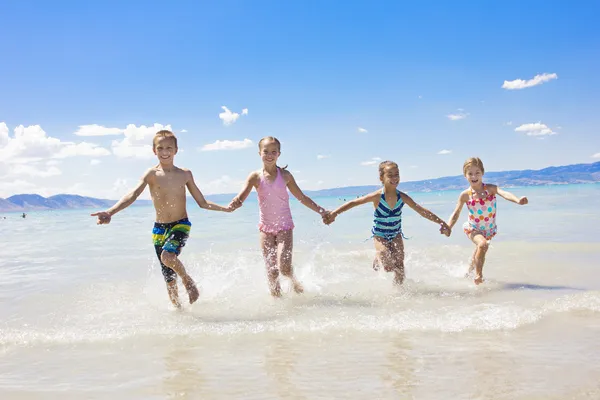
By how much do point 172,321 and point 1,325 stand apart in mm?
1917

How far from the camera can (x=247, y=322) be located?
446cm

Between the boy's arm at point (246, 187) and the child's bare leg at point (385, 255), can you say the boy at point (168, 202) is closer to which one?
the boy's arm at point (246, 187)

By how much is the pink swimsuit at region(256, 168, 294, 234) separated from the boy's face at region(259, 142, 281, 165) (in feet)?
0.75

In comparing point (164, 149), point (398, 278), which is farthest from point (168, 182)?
point (398, 278)

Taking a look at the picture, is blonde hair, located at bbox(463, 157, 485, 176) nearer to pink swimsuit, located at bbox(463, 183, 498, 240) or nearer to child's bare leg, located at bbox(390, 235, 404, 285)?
pink swimsuit, located at bbox(463, 183, 498, 240)

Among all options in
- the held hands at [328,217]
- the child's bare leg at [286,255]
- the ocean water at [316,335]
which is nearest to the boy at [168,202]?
the ocean water at [316,335]

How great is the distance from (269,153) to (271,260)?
1344 mm

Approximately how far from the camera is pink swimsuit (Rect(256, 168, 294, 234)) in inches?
231

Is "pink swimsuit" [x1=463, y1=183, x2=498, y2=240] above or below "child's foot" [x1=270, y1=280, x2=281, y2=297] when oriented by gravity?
above

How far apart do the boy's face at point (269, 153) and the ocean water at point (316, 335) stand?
67.7 inches

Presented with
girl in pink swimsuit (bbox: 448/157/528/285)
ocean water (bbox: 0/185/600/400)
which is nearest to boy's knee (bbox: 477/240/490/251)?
girl in pink swimsuit (bbox: 448/157/528/285)

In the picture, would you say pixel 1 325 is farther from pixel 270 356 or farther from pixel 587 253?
pixel 587 253

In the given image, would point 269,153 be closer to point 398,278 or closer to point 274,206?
point 274,206

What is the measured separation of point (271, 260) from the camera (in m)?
5.82
